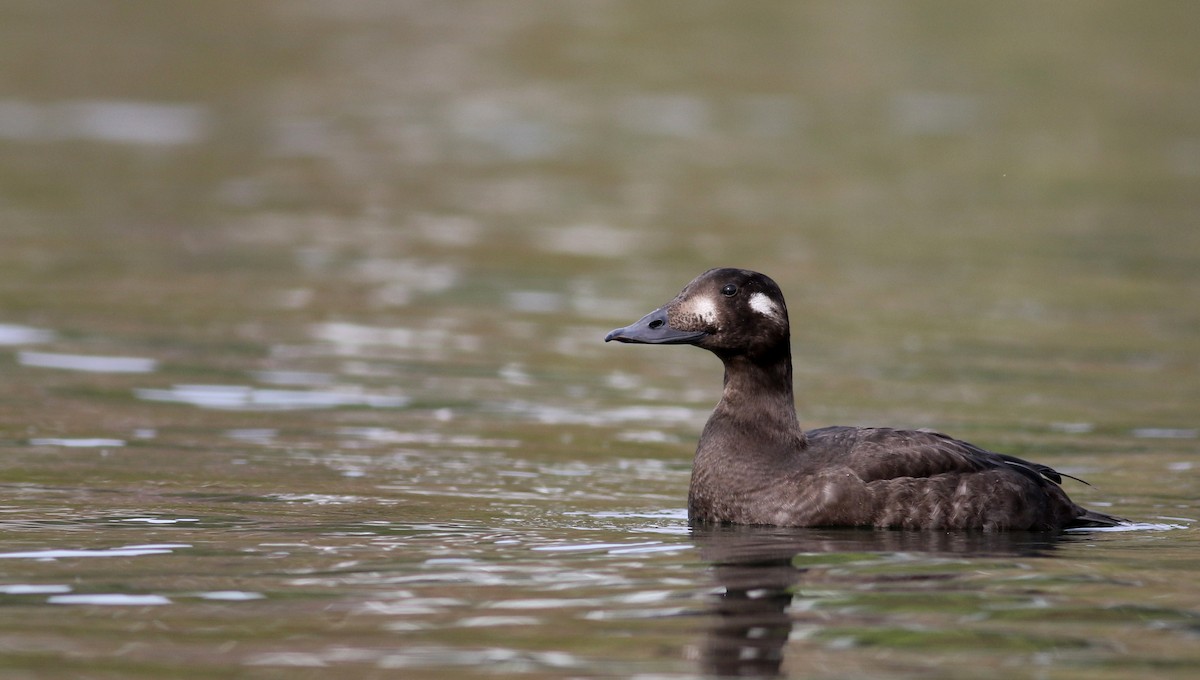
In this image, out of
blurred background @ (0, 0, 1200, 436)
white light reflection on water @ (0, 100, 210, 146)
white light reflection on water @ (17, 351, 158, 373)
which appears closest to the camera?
white light reflection on water @ (17, 351, 158, 373)

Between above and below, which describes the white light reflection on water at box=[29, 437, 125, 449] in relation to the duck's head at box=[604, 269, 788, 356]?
below

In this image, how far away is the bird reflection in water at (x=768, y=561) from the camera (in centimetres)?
726

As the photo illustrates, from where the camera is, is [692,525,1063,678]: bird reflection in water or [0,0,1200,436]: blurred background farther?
[0,0,1200,436]: blurred background

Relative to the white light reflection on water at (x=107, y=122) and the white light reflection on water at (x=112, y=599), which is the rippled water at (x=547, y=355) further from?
the white light reflection on water at (x=107, y=122)

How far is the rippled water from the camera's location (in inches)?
305

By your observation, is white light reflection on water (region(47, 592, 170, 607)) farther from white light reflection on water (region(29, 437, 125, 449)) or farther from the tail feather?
the tail feather

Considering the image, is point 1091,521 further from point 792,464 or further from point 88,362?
point 88,362

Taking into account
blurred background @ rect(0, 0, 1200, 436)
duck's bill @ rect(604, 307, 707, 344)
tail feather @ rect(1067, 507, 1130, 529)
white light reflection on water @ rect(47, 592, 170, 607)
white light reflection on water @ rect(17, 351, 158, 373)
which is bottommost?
white light reflection on water @ rect(47, 592, 170, 607)

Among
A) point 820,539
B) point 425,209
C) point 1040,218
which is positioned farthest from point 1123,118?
point 820,539

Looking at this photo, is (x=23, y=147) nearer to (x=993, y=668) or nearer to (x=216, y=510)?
(x=216, y=510)

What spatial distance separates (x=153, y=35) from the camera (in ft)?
152

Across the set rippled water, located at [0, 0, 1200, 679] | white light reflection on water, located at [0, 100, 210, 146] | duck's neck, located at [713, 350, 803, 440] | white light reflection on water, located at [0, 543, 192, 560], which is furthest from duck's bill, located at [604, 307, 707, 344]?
white light reflection on water, located at [0, 100, 210, 146]

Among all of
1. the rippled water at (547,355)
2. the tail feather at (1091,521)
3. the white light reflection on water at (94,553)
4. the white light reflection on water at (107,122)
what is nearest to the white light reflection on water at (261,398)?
the rippled water at (547,355)

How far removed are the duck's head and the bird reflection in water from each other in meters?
1.05
